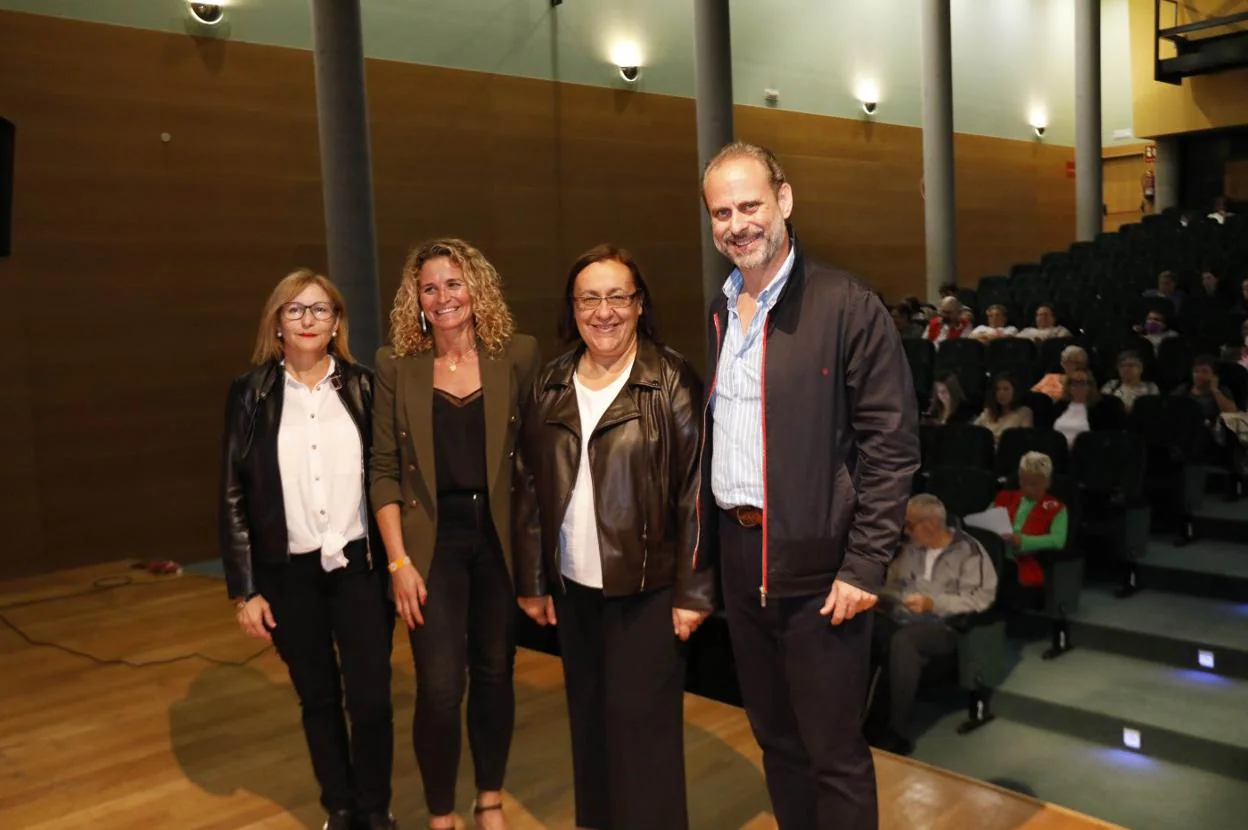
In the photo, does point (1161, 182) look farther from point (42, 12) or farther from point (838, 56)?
point (42, 12)

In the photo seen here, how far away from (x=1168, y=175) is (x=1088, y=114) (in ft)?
7.10

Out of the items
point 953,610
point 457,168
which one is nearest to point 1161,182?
point 457,168

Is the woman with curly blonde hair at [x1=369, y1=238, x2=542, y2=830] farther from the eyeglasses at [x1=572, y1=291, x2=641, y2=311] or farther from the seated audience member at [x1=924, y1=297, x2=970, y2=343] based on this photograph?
the seated audience member at [x1=924, y1=297, x2=970, y2=343]

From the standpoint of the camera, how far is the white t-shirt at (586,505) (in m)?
2.03

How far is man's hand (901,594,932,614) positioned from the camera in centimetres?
398

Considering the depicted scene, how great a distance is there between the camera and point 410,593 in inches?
84.4

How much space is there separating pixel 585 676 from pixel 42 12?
609 centimetres

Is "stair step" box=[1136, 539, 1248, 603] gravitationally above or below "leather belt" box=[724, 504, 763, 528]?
below

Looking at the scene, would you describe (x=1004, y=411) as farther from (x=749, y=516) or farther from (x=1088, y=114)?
(x=1088, y=114)

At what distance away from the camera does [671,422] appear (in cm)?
202

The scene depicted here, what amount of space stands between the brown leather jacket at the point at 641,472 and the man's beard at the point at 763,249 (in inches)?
12.3

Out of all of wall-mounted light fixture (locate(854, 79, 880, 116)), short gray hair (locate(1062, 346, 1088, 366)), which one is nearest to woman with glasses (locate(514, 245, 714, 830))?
short gray hair (locate(1062, 346, 1088, 366))

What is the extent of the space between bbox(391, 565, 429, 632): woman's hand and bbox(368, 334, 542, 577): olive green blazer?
0.02 m

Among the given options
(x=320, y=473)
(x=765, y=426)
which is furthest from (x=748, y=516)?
(x=320, y=473)
